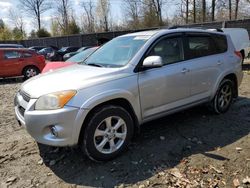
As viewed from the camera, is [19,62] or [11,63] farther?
[19,62]

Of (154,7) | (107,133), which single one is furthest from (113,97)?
(154,7)

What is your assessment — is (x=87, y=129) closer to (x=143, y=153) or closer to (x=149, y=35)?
(x=143, y=153)

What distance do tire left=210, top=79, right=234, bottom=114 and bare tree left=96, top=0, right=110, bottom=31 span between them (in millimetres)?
47473

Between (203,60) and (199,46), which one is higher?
(199,46)

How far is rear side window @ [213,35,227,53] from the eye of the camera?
5.69m

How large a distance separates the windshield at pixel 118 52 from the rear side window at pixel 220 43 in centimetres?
172

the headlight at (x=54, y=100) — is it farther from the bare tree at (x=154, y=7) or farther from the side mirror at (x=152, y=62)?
the bare tree at (x=154, y=7)

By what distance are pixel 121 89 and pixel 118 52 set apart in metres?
0.98

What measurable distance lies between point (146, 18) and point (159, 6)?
329 cm

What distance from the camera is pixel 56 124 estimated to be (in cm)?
364

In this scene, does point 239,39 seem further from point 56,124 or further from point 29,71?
point 56,124

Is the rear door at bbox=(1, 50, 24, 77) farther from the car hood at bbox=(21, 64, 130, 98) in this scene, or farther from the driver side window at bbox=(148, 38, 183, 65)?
the driver side window at bbox=(148, 38, 183, 65)

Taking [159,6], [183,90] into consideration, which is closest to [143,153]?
[183,90]

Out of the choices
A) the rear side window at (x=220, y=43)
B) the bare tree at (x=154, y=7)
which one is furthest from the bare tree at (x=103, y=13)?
the rear side window at (x=220, y=43)
